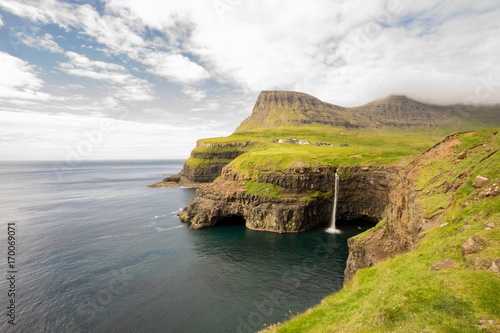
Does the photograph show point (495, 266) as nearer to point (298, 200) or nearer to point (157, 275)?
point (157, 275)

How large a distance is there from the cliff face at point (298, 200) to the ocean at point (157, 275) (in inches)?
184

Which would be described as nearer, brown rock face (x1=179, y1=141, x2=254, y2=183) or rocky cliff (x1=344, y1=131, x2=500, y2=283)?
rocky cliff (x1=344, y1=131, x2=500, y2=283)

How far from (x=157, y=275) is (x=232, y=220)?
3931 centimetres

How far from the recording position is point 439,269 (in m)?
14.0

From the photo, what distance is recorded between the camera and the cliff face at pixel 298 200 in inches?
2746

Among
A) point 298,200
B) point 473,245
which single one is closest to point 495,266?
point 473,245

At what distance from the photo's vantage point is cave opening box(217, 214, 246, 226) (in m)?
77.8

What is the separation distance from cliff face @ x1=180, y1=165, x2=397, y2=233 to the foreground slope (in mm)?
39442

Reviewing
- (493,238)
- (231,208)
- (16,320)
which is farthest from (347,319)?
(231,208)

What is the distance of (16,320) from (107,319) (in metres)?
12.6

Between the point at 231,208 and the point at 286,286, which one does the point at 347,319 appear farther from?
the point at 231,208

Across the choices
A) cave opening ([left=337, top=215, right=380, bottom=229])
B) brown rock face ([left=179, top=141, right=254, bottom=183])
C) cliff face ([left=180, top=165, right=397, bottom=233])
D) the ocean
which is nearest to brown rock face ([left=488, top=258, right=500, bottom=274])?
the ocean

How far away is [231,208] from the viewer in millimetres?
76125

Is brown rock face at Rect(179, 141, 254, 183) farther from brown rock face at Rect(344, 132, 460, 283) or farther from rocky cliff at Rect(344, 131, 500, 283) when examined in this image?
rocky cliff at Rect(344, 131, 500, 283)
